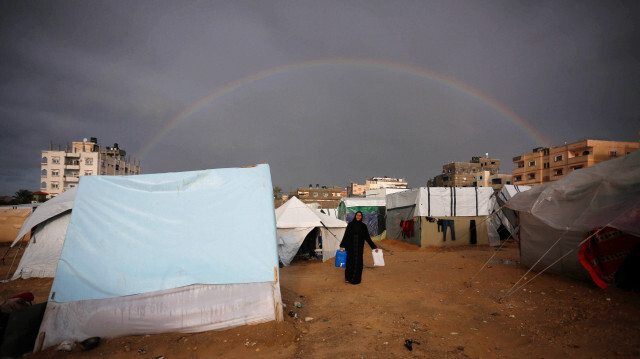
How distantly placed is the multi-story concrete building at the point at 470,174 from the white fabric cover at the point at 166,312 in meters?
62.6

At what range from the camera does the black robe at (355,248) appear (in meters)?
7.70

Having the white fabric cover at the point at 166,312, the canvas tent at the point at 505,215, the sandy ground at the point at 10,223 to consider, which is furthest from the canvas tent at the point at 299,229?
the sandy ground at the point at 10,223

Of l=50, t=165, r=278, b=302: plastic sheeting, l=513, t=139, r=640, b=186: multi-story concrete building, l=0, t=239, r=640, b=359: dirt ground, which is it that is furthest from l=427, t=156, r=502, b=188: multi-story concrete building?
l=50, t=165, r=278, b=302: plastic sheeting

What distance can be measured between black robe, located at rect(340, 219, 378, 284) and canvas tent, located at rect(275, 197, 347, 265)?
3778mm

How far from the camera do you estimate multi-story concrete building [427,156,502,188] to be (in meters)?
59.5

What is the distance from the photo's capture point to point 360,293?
268 inches

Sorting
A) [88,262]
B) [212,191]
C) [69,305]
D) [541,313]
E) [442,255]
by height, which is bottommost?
[442,255]

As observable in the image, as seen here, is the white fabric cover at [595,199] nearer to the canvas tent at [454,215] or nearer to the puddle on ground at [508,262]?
the puddle on ground at [508,262]

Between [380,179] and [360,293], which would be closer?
[360,293]

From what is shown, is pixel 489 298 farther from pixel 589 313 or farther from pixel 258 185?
pixel 258 185

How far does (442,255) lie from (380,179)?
87.0m

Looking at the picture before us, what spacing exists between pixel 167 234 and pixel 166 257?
36 cm

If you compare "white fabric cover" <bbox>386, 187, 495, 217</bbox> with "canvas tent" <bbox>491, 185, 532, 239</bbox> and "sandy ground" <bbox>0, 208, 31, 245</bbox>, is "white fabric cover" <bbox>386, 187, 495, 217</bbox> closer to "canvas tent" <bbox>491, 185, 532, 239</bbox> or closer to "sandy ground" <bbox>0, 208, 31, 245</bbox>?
"canvas tent" <bbox>491, 185, 532, 239</bbox>

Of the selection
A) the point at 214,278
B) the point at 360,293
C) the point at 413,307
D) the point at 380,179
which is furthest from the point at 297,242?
the point at 380,179
